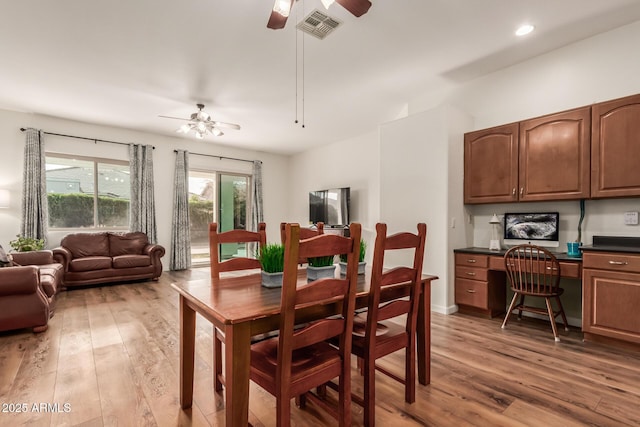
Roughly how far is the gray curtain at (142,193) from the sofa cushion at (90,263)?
40.2 inches

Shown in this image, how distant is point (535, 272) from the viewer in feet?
9.84

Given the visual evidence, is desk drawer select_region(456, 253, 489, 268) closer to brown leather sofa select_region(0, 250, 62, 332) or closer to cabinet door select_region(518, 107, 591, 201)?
cabinet door select_region(518, 107, 591, 201)

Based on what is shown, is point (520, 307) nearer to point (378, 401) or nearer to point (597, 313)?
point (597, 313)

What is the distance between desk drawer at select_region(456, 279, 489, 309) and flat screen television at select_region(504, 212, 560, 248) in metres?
0.67

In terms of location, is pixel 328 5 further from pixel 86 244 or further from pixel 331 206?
pixel 86 244

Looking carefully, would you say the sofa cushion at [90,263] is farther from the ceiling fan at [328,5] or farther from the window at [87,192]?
the ceiling fan at [328,5]

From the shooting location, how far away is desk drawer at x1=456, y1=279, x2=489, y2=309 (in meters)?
3.41

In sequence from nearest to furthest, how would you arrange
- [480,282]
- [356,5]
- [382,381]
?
[356,5], [382,381], [480,282]

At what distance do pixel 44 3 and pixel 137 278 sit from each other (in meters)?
4.00

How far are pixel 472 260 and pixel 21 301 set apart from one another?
4.53 meters

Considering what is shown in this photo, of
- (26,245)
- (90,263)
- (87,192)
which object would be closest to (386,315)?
(90,263)

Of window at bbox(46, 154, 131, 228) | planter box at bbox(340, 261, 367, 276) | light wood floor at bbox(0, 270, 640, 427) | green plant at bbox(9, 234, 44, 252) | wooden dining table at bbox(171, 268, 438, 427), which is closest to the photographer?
wooden dining table at bbox(171, 268, 438, 427)

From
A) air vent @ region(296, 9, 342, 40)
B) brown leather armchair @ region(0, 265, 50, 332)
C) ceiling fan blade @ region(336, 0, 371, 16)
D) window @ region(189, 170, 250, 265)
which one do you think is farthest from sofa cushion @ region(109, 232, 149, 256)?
ceiling fan blade @ region(336, 0, 371, 16)

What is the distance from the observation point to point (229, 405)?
1249 millimetres
